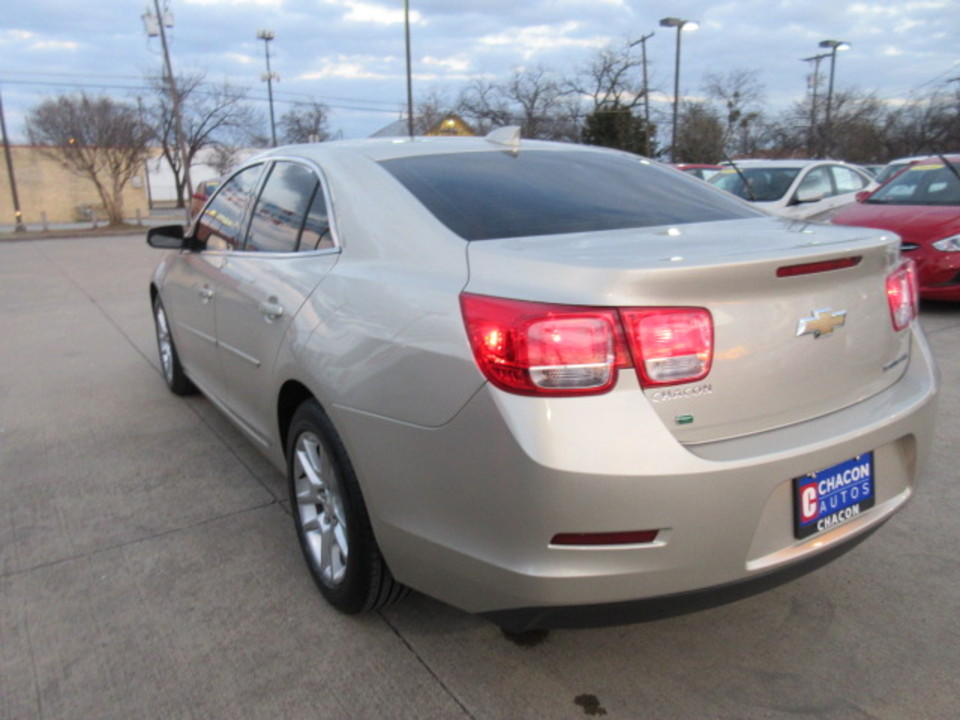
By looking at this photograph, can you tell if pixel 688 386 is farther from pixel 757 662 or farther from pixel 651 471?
pixel 757 662

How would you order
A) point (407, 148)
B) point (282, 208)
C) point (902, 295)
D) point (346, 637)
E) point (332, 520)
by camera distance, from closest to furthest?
1. point (902, 295)
2. point (346, 637)
3. point (332, 520)
4. point (407, 148)
5. point (282, 208)

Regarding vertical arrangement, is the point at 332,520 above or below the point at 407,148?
below

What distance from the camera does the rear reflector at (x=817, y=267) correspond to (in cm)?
198

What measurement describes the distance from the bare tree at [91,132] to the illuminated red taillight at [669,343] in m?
32.6

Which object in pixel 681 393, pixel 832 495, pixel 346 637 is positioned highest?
pixel 681 393

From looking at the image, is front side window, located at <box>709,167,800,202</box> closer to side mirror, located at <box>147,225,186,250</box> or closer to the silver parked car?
side mirror, located at <box>147,225,186,250</box>

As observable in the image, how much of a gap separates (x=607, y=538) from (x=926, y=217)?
6.93 meters

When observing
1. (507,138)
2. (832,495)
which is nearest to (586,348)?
(832,495)

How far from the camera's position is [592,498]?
177 cm

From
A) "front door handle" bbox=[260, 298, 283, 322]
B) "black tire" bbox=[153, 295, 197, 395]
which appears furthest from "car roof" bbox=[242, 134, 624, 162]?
"black tire" bbox=[153, 295, 197, 395]

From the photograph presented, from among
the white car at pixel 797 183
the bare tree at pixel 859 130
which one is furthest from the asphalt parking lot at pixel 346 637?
the bare tree at pixel 859 130

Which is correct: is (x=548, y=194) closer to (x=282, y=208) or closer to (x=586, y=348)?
(x=586, y=348)

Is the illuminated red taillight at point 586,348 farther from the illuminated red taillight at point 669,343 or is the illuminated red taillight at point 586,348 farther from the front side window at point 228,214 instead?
the front side window at point 228,214

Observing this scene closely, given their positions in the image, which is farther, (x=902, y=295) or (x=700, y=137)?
(x=700, y=137)
